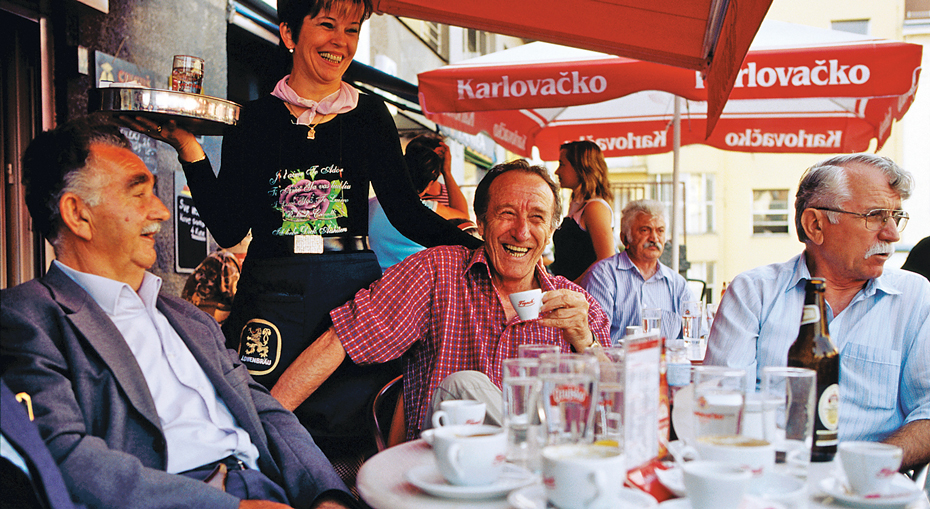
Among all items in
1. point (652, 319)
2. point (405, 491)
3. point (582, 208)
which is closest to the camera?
point (405, 491)

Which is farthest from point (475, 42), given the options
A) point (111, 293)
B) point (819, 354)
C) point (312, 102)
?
point (819, 354)

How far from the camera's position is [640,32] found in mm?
3586

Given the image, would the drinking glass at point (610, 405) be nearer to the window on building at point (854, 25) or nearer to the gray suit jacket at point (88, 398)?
the gray suit jacket at point (88, 398)

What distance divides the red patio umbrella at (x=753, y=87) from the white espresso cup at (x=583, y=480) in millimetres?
3865

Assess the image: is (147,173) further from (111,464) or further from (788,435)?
(788,435)

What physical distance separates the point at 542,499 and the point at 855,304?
173 cm

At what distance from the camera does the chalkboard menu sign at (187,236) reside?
464cm

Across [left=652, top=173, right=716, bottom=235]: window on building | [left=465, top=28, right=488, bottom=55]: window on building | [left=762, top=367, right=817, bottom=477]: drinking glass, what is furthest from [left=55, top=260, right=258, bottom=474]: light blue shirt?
[left=652, top=173, right=716, bottom=235]: window on building

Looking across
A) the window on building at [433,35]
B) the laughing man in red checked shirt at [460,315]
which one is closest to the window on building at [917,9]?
the window on building at [433,35]

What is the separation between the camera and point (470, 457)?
1.32 metres

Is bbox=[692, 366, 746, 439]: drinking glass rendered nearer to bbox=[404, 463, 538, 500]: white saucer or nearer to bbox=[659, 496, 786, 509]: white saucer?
bbox=[659, 496, 786, 509]: white saucer

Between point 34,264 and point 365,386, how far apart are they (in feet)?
6.66

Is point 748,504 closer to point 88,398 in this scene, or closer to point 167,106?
point 88,398

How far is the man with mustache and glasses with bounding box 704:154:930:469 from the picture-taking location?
7.70ft
